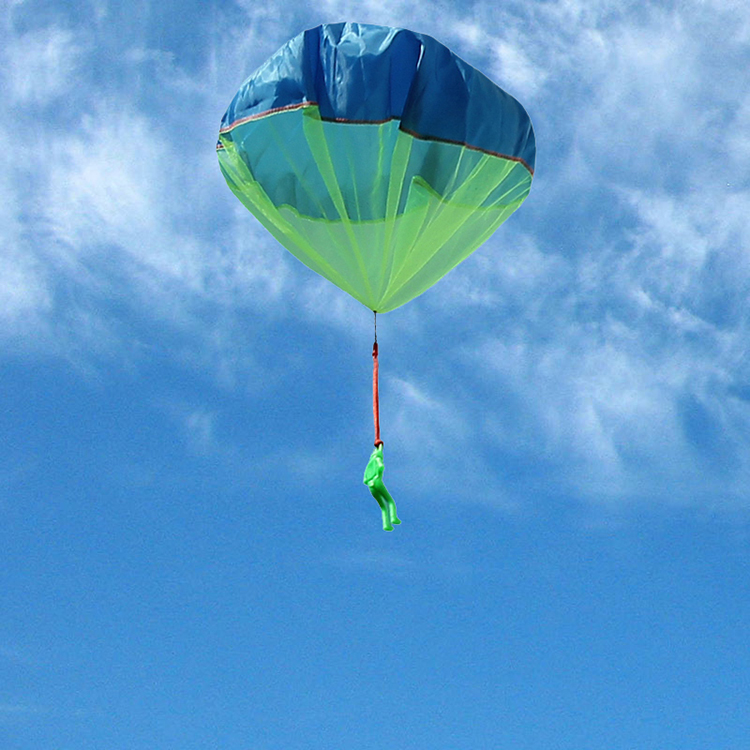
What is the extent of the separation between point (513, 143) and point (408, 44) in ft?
6.49

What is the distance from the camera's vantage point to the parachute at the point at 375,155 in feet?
45.2

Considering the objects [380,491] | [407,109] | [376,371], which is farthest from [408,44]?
[380,491]

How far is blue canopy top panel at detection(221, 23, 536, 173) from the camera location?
44.9 ft

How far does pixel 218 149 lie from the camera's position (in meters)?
15.2

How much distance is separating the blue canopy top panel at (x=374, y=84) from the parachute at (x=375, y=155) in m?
0.01

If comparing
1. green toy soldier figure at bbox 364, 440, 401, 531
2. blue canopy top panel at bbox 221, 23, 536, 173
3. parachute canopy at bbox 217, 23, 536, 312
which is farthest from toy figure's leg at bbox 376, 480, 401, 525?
blue canopy top panel at bbox 221, 23, 536, 173

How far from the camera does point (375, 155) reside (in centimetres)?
1401

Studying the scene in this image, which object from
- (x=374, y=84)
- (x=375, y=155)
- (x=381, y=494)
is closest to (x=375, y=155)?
(x=375, y=155)

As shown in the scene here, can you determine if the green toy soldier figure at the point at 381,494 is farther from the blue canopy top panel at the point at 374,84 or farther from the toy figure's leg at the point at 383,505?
the blue canopy top panel at the point at 374,84

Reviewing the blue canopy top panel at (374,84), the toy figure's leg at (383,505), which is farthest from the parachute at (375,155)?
the toy figure's leg at (383,505)

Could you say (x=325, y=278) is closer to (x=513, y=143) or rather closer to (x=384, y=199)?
(x=384, y=199)

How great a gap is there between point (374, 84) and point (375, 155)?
85 cm

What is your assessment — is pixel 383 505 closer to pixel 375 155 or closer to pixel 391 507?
pixel 391 507

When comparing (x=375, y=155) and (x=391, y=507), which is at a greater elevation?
(x=375, y=155)
